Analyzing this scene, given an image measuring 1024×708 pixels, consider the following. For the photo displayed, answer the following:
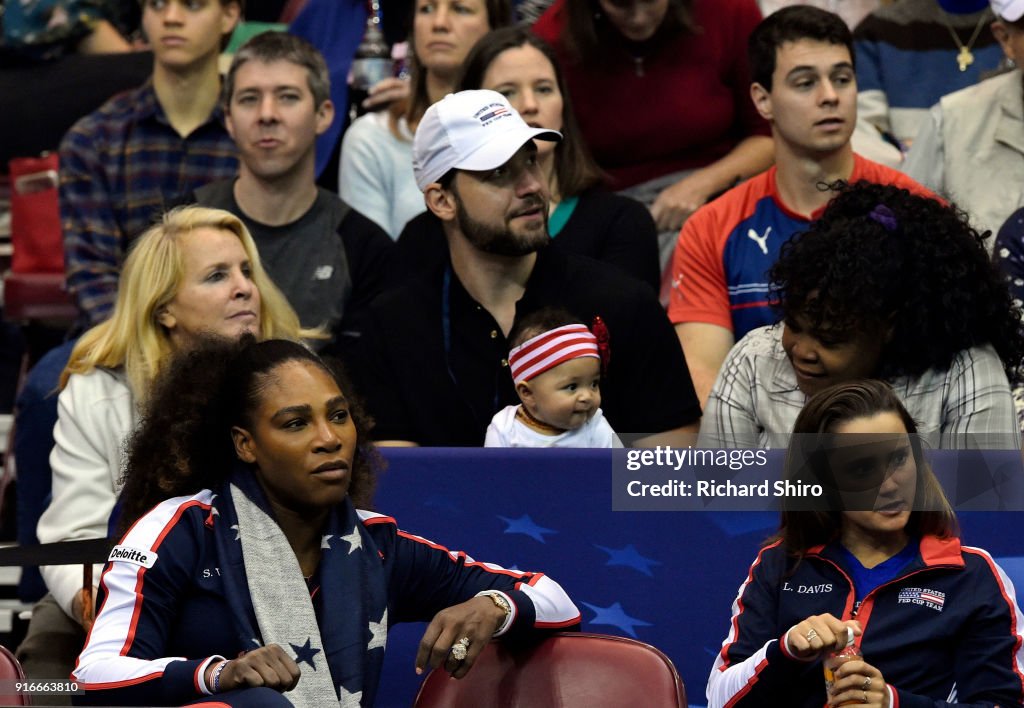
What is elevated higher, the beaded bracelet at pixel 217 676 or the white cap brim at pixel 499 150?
the white cap brim at pixel 499 150

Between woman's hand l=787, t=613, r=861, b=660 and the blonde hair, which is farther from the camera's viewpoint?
the blonde hair

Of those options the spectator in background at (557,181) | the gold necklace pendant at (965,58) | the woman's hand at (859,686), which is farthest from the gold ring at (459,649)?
the gold necklace pendant at (965,58)

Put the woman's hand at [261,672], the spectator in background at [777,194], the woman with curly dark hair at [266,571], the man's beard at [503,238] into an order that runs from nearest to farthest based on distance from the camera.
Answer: the woman's hand at [261,672]
the woman with curly dark hair at [266,571]
the man's beard at [503,238]
the spectator in background at [777,194]

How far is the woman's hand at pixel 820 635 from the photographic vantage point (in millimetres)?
2885

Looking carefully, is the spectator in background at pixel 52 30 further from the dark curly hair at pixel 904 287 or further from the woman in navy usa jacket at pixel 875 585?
the woman in navy usa jacket at pixel 875 585

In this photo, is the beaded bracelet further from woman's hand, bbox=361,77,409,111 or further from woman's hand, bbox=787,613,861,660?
woman's hand, bbox=361,77,409,111

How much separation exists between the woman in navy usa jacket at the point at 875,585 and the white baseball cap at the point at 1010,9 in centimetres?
210

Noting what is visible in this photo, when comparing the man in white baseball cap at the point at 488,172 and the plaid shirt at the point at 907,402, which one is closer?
the plaid shirt at the point at 907,402

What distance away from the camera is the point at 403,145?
18.7ft

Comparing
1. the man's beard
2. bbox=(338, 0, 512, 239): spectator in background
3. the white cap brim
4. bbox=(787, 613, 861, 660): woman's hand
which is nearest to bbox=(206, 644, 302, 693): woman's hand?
→ bbox=(787, 613, 861, 660): woman's hand

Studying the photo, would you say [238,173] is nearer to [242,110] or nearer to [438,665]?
[242,110]

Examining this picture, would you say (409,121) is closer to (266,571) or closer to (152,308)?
(152,308)

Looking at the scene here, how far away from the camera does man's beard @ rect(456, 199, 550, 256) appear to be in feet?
14.9

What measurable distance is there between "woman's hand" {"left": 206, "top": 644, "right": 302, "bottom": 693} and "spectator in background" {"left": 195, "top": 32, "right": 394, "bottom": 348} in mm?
2249
